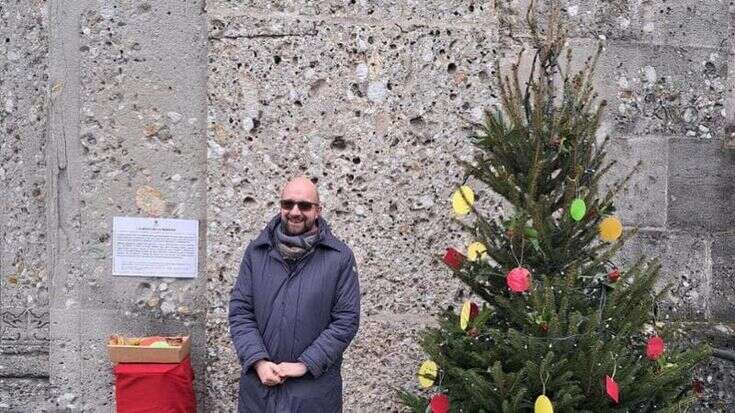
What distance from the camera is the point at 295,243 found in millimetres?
3703

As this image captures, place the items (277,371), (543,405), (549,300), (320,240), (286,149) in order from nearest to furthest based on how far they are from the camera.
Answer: (543,405) → (549,300) → (277,371) → (320,240) → (286,149)

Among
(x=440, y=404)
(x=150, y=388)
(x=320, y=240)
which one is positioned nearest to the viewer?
(x=440, y=404)

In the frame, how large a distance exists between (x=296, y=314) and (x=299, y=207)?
47cm

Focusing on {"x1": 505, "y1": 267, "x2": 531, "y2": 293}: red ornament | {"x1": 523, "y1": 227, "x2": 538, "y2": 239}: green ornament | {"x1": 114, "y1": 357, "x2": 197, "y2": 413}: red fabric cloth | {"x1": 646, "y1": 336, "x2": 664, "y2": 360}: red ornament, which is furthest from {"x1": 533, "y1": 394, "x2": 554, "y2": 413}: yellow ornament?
{"x1": 114, "y1": 357, "x2": 197, "y2": 413}: red fabric cloth

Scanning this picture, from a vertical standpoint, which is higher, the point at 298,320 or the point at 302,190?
the point at 302,190

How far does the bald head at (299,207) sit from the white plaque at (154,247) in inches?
44.6

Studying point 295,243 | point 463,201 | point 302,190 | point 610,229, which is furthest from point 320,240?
point 610,229

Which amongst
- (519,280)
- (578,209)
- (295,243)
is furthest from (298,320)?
(578,209)

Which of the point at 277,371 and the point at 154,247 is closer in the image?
the point at 277,371

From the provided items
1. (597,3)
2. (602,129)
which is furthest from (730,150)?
(597,3)

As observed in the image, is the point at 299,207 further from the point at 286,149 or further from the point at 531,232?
the point at 531,232

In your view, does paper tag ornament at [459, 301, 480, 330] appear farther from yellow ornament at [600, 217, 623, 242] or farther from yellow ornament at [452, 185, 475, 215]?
yellow ornament at [600, 217, 623, 242]

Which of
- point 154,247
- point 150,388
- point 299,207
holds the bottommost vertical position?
point 150,388

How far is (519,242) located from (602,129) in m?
1.78
